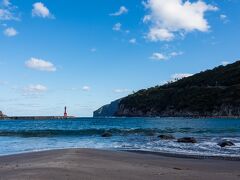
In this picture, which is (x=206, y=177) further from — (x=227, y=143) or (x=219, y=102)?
(x=219, y=102)

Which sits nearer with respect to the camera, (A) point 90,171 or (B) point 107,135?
(A) point 90,171

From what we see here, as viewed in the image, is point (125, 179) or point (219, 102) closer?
point (125, 179)

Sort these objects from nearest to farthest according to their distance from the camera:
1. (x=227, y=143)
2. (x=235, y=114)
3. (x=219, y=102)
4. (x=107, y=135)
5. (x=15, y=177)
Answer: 1. (x=15, y=177)
2. (x=227, y=143)
3. (x=107, y=135)
4. (x=235, y=114)
5. (x=219, y=102)

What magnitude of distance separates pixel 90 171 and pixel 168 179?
2.54 m

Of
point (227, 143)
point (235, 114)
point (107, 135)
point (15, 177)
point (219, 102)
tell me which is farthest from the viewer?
point (219, 102)

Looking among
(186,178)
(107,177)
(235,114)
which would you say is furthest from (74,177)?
(235,114)

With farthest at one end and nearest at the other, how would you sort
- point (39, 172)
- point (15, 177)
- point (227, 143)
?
point (227, 143) < point (39, 172) < point (15, 177)

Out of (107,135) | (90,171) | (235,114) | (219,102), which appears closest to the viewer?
(90,171)

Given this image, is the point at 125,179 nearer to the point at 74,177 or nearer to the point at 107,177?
the point at 107,177

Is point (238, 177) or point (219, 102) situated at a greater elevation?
point (219, 102)

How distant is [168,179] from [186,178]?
60 centimetres

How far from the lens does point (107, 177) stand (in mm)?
11344

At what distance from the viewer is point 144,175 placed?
12.1 meters

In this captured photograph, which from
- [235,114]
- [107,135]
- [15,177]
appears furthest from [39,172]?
[235,114]
